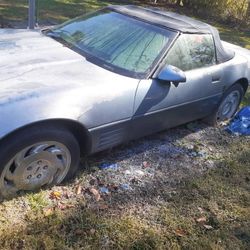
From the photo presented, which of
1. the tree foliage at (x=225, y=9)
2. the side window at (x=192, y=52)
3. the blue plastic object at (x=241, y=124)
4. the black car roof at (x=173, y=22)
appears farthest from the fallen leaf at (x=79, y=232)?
the tree foliage at (x=225, y=9)

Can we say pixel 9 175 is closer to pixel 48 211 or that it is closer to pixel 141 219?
pixel 48 211

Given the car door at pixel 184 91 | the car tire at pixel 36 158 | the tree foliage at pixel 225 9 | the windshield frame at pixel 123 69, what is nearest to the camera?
the car tire at pixel 36 158

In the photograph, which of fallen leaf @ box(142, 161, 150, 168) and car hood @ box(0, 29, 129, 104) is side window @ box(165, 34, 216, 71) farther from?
fallen leaf @ box(142, 161, 150, 168)

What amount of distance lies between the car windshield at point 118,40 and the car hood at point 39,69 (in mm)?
160

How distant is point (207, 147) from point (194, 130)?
0.42 meters

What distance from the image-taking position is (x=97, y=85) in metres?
3.35

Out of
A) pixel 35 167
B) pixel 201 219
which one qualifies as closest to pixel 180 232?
pixel 201 219

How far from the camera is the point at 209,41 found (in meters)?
4.59

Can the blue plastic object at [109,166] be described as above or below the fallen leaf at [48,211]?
above

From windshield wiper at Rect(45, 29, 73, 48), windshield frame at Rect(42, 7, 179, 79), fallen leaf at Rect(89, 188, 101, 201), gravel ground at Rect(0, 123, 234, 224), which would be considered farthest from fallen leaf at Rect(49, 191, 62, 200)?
windshield wiper at Rect(45, 29, 73, 48)

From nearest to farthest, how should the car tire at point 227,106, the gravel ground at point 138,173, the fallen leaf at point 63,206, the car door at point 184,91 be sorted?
the fallen leaf at point 63,206 < the gravel ground at point 138,173 < the car door at point 184,91 < the car tire at point 227,106

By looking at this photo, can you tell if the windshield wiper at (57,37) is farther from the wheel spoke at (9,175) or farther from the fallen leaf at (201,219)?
the fallen leaf at (201,219)

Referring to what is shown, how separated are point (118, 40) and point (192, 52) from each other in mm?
873

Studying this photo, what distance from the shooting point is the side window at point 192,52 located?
4008mm
